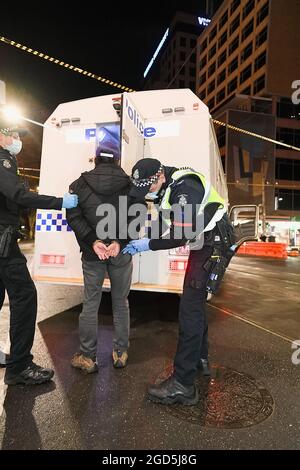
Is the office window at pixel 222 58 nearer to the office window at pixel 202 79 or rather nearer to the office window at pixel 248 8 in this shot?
the office window at pixel 202 79

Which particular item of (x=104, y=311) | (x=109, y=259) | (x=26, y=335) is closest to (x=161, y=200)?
(x=109, y=259)

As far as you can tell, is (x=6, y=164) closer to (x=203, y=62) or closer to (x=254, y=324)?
(x=254, y=324)

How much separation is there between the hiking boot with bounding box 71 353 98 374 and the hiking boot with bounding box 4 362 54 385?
312mm

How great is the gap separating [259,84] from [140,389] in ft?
180

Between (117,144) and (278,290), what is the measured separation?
5289mm

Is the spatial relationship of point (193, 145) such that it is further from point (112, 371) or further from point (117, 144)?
point (112, 371)

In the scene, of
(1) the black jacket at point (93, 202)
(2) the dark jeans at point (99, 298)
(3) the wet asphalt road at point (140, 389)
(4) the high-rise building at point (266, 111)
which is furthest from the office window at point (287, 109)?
(2) the dark jeans at point (99, 298)

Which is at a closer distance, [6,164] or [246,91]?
[6,164]

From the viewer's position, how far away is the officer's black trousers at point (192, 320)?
9.01ft

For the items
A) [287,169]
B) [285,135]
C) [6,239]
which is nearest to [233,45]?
[285,135]

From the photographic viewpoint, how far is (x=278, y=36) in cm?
4862

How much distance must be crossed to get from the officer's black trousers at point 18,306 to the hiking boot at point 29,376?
0.03 metres

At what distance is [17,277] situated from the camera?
2.89 metres

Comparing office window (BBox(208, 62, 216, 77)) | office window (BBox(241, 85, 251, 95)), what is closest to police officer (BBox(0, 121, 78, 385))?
office window (BBox(241, 85, 251, 95))
